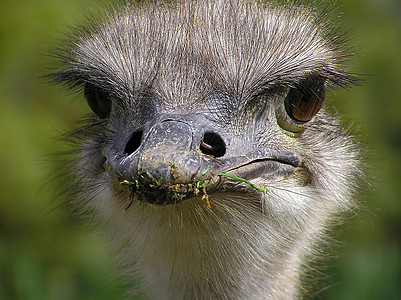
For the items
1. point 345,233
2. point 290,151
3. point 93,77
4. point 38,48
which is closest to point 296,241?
point 290,151

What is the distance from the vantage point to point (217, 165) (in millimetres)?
2029

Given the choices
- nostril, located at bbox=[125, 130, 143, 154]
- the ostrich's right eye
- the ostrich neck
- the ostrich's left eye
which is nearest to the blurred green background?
the ostrich neck

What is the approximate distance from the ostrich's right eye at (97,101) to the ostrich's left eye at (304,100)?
0.67m

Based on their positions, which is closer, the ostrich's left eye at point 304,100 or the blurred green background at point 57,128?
the ostrich's left eye at point 304,100

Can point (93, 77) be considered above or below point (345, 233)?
below

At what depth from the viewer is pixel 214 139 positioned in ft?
7.00

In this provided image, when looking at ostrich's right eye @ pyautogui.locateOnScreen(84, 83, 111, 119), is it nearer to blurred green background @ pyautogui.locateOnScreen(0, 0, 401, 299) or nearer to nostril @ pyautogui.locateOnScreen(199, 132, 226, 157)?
nostril @ pyautogui.locateOnScreen(199, 132, 226, 157)

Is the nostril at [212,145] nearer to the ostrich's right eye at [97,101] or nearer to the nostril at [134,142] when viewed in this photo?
the nostril at [134,142]

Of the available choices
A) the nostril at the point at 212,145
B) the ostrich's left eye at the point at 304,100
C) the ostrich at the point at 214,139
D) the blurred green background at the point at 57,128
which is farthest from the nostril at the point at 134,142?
the blurred green background at the point at 57,128

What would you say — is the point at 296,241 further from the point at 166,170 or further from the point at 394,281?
the point at 394,281

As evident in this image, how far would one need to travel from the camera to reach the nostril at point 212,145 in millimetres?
2059

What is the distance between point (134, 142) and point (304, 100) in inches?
27.1

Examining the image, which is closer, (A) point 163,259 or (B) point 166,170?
(B) point 166,170

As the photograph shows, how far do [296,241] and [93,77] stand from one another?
975mm
